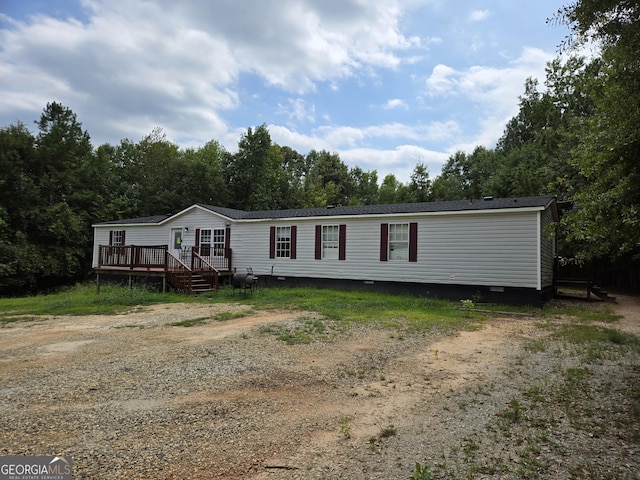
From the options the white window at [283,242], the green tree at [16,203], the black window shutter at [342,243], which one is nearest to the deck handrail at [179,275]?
the white window at [283,242]

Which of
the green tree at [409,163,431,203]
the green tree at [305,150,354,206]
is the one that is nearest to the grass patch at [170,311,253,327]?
the green tree at [409,163,431,203]

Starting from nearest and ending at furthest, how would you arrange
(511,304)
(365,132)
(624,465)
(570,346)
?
(624,465), (570,346), (511,304), (365,132)

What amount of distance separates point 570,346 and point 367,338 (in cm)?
340

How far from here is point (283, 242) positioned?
15.9 meters

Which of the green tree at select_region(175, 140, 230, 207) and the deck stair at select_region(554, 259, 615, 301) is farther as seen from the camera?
the green tree at select_region(175, 140, 230, 207)

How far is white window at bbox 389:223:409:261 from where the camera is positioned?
1344 cm

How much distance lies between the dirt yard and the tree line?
1886 mm

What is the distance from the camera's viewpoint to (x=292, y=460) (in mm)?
2744

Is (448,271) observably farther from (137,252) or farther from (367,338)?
(137,252)

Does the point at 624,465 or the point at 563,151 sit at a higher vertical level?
the point at 563,151

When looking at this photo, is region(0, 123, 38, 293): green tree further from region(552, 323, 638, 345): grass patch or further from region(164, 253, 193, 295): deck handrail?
region(552, 323, 638, 345): grass patch

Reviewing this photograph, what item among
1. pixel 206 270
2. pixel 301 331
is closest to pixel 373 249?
pixel 206 270

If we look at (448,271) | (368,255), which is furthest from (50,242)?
(448,271)

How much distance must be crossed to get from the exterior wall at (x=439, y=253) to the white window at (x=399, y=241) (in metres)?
0.20
